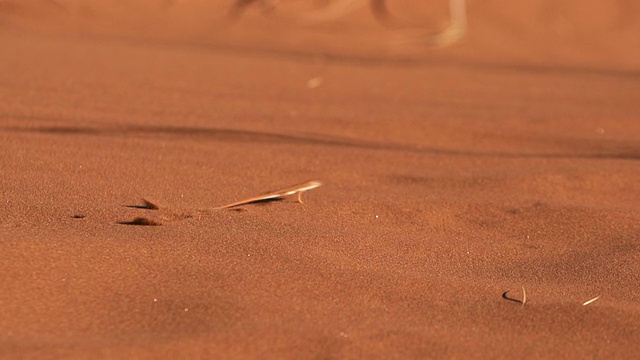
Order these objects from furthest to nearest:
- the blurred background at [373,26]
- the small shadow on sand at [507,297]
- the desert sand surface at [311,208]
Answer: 1. the blurred background at [373,26]
2. the small shadow on sand at [507,297]
3. the desert sand surface at [311,208]

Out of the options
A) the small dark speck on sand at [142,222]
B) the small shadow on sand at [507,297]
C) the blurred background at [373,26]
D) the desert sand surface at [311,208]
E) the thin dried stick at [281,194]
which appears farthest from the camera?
the blurred background at [373,26]

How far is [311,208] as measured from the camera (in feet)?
6.78

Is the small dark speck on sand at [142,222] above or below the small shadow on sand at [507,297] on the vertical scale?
above

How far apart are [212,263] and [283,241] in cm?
19

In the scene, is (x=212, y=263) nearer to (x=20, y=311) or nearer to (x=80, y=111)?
(x=20, y=311)

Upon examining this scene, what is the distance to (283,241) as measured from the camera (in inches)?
69.9

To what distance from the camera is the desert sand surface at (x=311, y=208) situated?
1.43 m

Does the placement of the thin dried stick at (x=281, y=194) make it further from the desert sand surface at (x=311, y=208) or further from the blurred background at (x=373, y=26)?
the blurred background at (x=373, y=26)

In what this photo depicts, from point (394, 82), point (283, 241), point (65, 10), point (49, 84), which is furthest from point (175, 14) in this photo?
point (283, 241)

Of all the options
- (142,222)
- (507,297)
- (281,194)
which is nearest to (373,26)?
(281,194)

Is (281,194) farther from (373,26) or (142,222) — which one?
(373,26)

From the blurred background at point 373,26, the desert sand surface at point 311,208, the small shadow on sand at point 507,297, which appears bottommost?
the small shadow on sand at point 507,297

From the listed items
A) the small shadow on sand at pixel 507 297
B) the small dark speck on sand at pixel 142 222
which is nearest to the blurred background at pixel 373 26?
the small dark speck on sand at pixel 142 222

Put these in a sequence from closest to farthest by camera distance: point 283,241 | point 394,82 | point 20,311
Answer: point 20,311 → point 283,241 → point 394,82
